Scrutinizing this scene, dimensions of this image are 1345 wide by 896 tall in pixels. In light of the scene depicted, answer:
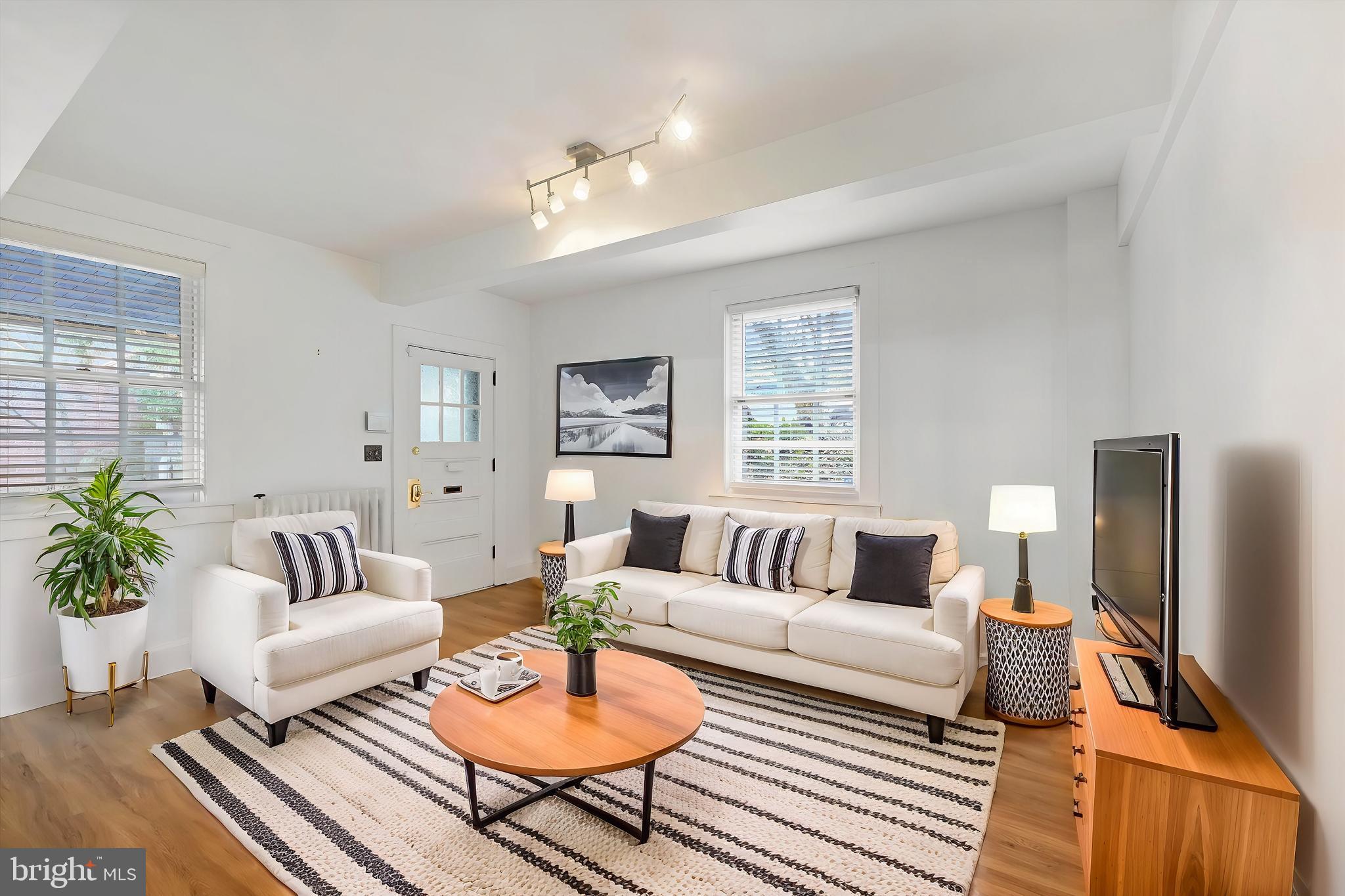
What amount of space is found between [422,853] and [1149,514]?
2357mm

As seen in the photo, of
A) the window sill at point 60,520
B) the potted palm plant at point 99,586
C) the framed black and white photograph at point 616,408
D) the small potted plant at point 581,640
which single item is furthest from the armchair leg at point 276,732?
the framed black and white photograph at point 616,408

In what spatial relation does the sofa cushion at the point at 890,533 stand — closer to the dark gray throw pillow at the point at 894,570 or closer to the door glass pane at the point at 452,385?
the dark gray throw pillow at the point at 894,570

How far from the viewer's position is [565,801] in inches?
85.0

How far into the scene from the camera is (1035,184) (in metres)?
2.99

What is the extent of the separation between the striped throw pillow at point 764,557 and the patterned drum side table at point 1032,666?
1.05 metres

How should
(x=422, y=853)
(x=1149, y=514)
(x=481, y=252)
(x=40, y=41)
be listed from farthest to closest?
(x=481, y=252) → (x=422, y=853) → (x=1149, y=514) → (x=40, y=41)

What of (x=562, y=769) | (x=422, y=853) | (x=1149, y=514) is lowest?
(x=422, y=853)

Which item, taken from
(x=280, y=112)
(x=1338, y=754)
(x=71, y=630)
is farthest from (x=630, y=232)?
(x=71, y=630)

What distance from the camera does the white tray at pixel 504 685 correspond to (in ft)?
7.15

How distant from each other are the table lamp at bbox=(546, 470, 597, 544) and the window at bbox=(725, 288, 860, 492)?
3.43 feet

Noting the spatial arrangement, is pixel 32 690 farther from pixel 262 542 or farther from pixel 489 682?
pixel 489 682

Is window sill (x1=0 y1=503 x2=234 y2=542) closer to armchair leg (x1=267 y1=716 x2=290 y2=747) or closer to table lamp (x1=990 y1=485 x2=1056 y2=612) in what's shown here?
armchair leg (x1=267 y1=716 x2=290 y2=747)

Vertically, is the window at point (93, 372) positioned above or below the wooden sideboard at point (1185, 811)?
above

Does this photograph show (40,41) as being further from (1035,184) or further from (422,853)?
(1035,184)
